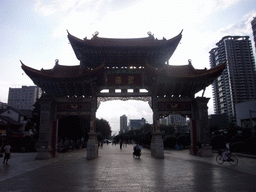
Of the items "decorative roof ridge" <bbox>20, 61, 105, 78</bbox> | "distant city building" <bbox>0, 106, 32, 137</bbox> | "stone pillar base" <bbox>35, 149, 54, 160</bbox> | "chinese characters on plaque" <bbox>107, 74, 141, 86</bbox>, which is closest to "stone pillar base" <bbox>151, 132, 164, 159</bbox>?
"chinese characters on plaque" <bbox>107, 74, 141, 86</bbox>

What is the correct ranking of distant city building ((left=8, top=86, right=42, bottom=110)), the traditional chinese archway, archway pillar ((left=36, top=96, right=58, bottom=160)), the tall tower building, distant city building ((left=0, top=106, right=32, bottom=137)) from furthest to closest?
1. distant city building ((left=8, top=86, right=42, bottom=110))
2. the tall tower building
3. distant city building ((left=0, top=106, right=32, bottom=137))
4. the traditional chinese archway
5. archway pillar ((left=36, top=96, right=58, bottom=160))

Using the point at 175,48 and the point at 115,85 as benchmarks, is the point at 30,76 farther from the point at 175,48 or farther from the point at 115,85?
the point at 175,48

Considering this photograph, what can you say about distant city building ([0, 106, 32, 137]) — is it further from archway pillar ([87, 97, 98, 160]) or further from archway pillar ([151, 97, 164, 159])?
archway pillar ([151, 97, 164, 159])

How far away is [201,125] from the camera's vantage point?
16906mm

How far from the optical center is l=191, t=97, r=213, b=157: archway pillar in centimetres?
1672

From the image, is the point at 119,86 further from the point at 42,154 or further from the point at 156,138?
the point at 42,154

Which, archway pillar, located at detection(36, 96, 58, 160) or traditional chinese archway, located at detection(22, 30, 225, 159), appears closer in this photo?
archway pillar, located at detection(36, 96, 58, 160)

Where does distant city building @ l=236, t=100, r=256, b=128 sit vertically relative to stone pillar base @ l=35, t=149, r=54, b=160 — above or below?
above

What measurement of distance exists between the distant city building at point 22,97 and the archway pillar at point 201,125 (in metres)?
114

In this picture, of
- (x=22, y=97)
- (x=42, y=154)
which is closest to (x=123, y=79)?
(x=42, y=154)

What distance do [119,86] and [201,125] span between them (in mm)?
7876

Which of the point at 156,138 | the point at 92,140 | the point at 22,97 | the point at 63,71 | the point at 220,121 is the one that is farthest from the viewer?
the point at 22,97

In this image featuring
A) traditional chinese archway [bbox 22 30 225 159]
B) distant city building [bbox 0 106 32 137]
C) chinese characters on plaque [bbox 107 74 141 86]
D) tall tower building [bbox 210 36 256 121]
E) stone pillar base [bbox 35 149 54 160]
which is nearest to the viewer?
stone pillar base [bbox 35 149 54 160]

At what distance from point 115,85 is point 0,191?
1251cm
